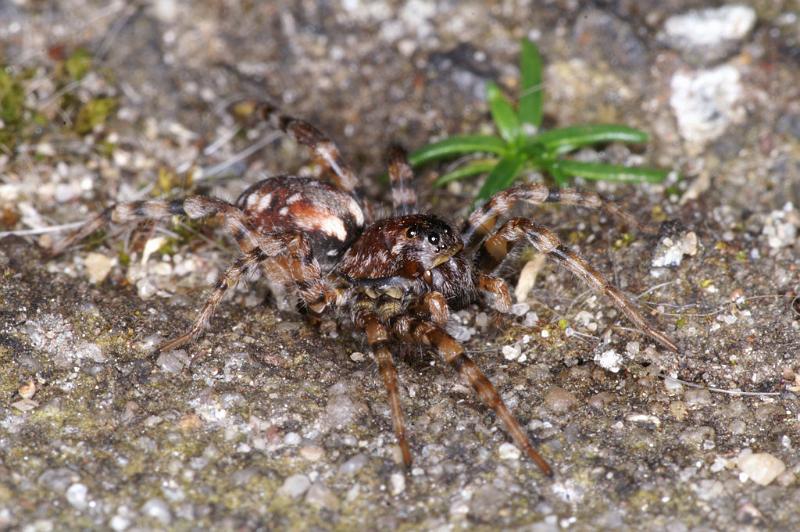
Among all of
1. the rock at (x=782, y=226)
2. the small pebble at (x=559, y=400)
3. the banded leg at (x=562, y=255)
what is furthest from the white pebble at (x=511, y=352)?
the rock at (x=782, y=226)

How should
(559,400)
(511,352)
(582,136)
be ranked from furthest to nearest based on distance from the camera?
(582,136) → (511,352) → (559,400)

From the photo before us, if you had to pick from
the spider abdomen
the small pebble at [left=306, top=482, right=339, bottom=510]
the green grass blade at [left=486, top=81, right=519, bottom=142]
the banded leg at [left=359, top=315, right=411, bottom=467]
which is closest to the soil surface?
the small pebble at [left=306, top=482, right=339, bottom=510]

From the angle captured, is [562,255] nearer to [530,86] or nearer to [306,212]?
[306,212]

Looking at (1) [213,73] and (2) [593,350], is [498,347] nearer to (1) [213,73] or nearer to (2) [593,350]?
(2) [593,350]

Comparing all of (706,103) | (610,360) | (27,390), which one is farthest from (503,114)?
(27,390)

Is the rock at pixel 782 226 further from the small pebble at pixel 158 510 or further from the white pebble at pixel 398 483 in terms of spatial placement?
the small pebble at pixel 158 510

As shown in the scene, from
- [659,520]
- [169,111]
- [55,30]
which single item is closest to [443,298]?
[659,520]
